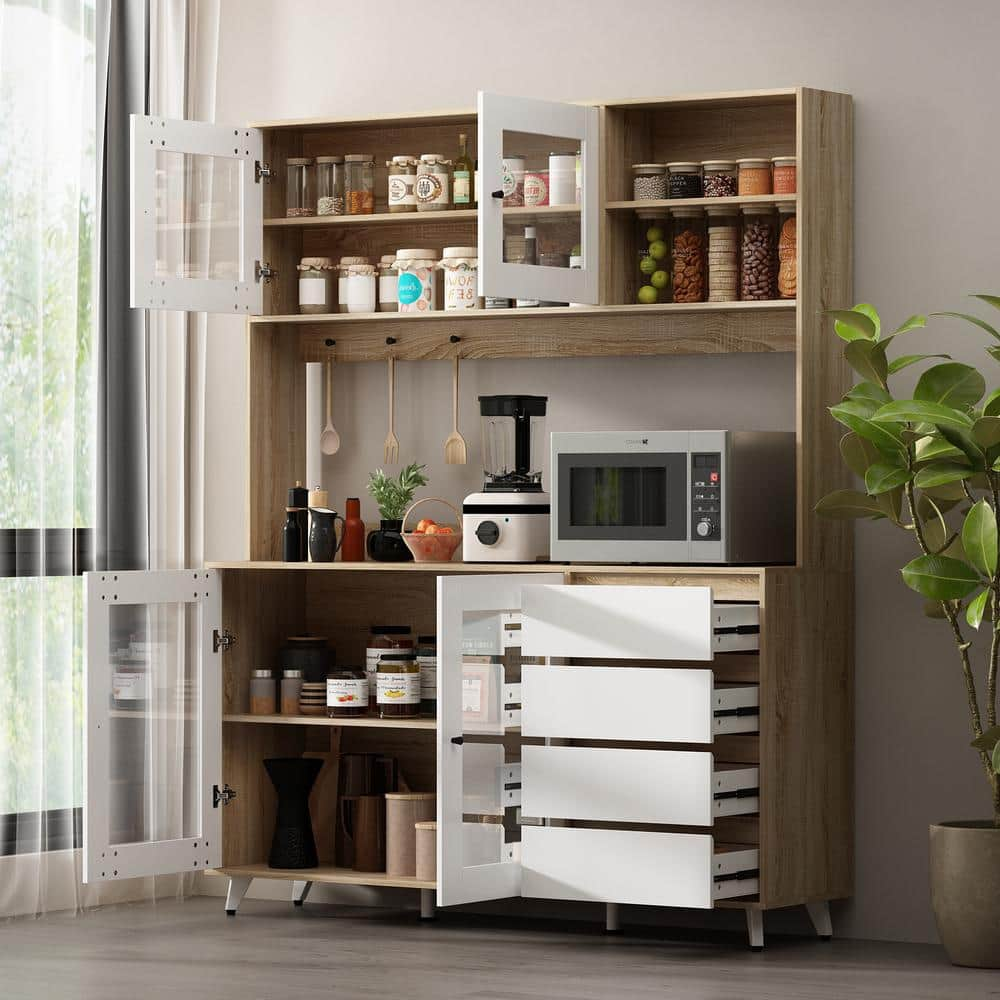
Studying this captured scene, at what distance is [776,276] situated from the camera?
14.2 ft

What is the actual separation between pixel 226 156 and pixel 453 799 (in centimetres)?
173

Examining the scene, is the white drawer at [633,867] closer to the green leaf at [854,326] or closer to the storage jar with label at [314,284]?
the green leaf at [854,326]

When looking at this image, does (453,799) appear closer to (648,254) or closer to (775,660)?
(775,660)

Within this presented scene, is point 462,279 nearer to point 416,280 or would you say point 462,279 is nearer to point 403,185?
point 416,280

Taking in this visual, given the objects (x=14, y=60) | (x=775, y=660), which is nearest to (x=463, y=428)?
(x=775, y=660)

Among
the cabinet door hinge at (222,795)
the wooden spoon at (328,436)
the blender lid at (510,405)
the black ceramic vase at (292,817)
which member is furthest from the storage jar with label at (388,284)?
the cabinet door hinge at (222,795)

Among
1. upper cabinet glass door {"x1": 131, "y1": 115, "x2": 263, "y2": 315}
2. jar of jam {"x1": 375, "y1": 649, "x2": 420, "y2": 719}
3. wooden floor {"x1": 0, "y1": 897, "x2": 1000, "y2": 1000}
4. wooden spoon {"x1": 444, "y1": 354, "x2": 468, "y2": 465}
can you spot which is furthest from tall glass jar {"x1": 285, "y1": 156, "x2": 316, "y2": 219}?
wooden floor {"x1": 0, "y1": 897, "x2": 1000, "y2": 1000}

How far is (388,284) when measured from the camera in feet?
15.4

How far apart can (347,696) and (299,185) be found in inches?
52.9

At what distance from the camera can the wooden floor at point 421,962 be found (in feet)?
12.1

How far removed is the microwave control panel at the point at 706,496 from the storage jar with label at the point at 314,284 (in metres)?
1.19

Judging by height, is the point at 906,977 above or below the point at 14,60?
below

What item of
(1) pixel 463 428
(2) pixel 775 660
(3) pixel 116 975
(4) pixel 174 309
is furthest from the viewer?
(1) pixel 463 428

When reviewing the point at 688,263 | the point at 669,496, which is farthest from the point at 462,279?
the point at 669,496
